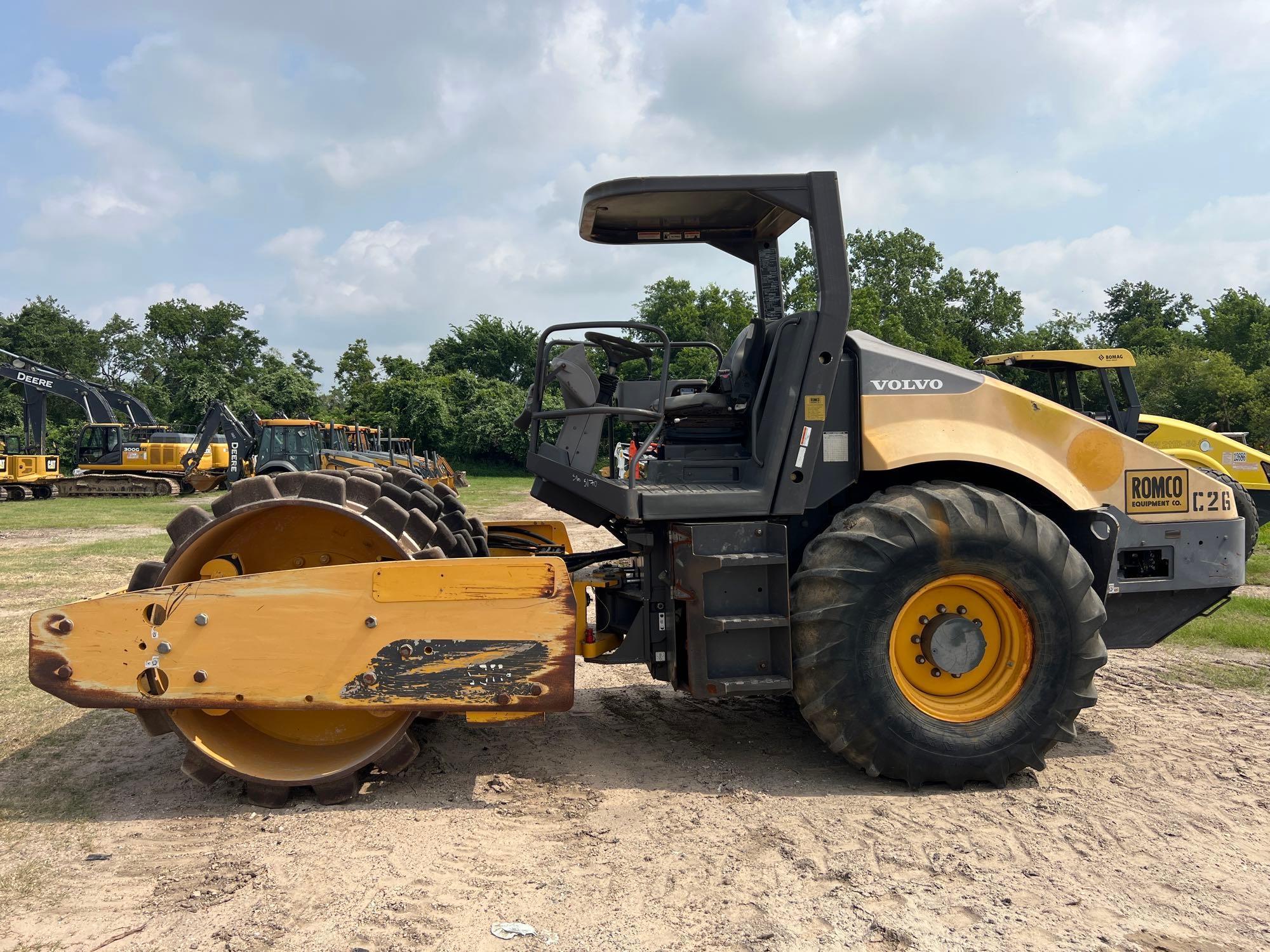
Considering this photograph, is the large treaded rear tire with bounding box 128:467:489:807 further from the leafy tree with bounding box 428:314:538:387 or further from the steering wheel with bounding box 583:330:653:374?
the leafy tree with bounding box 428:314:538:387

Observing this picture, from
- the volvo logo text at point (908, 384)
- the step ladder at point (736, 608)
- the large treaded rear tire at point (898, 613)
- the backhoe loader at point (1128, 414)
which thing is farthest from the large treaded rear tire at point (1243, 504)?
the backhoe loader at point (1128, 414)

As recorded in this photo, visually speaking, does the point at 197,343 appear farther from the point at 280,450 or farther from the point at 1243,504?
the point at 1243,504

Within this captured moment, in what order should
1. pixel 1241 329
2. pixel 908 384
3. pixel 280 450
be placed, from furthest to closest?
pixel 1241 329
pixel 280 450
pixel 908 384

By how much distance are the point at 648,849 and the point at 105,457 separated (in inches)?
1171

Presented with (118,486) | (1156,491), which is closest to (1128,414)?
(1156,491)

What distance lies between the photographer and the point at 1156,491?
4551 mm

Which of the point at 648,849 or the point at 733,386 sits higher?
the point at 733,386

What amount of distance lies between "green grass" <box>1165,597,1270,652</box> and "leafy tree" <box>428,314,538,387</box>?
47083mm

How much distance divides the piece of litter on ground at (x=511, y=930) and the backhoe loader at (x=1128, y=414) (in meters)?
9.86

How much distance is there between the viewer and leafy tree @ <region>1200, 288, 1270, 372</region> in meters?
38.7

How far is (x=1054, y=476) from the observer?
4.36 m

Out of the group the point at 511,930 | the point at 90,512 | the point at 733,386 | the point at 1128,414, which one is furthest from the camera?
the point at 90,512

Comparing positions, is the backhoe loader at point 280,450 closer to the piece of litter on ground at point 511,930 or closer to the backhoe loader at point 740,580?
the backhoe loader at point 740,580

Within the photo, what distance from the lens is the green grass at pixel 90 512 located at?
17.7 metres
